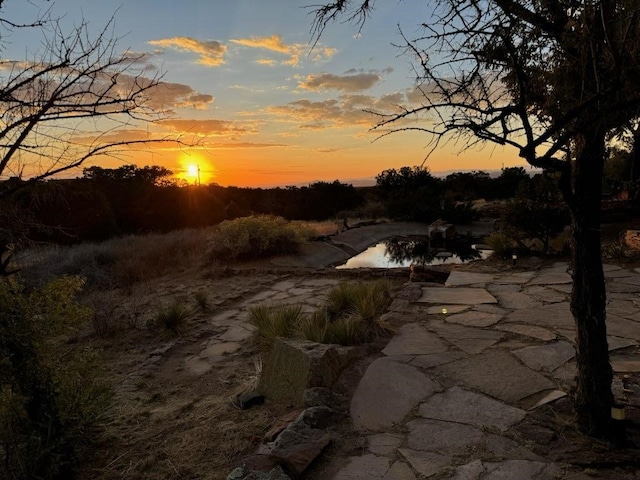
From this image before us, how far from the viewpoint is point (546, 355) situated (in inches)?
134

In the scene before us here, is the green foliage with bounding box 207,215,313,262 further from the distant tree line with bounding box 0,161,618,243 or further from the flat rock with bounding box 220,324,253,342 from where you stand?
the flat rock with bounding box 220,324,253,342

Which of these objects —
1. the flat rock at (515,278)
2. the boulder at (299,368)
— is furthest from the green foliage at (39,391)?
the flat rock at (515,278)

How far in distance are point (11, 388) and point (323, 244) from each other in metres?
10.2

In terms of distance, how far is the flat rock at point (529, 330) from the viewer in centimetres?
377

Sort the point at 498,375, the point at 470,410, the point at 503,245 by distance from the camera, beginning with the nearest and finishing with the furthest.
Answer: the point at 470,410
the point at 498,375
the point at 503,245

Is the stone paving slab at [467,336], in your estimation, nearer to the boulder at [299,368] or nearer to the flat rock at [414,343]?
the flat rock at [414,343]

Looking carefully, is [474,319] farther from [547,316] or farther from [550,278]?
[550,278]

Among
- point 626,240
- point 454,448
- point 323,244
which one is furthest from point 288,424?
point 323,244

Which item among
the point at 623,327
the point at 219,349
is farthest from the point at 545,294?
the point at 219,349

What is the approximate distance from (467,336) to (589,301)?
1765 millimetres

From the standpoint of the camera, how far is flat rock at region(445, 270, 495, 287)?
5.88 meters

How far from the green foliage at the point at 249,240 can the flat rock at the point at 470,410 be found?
7.95 m

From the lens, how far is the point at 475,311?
4629 mm

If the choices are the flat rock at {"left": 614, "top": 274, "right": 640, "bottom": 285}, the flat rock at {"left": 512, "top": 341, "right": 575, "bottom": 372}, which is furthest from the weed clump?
the flat rock at {"left": 614, "top": 274, "right": 640, "bottom": 285}
